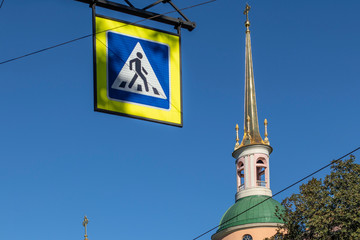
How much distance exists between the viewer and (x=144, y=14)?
10.4 meters

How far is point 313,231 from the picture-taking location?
3359 cm

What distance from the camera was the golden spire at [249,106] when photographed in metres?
58.4

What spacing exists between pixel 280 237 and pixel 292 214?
121 centimetres

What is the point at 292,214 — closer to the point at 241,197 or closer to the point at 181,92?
the point at 241,197

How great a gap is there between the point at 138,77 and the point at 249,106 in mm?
51252

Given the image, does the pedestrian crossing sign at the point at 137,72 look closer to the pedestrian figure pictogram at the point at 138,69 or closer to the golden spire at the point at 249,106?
the pedestrian figure pictogram at the point at 138,69

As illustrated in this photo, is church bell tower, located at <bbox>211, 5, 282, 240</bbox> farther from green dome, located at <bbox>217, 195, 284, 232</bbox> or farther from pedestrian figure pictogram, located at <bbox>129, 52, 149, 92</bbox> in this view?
pedestrian figure pictogram, located at <bbox>129, 52, 149, 92</bbox>

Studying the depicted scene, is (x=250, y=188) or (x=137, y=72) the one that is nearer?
(x=137, y=72)

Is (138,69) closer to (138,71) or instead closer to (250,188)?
(138,71)

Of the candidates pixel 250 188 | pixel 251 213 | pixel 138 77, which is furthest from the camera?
pixel 250 188

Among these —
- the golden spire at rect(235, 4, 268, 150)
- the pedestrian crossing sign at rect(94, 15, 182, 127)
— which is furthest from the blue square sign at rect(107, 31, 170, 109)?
the golden spire at rect(235, 4, 268, 150)

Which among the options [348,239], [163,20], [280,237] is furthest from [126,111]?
[280,237]

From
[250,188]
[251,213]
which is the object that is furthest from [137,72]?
[250,188]

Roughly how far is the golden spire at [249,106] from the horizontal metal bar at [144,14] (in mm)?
47211
